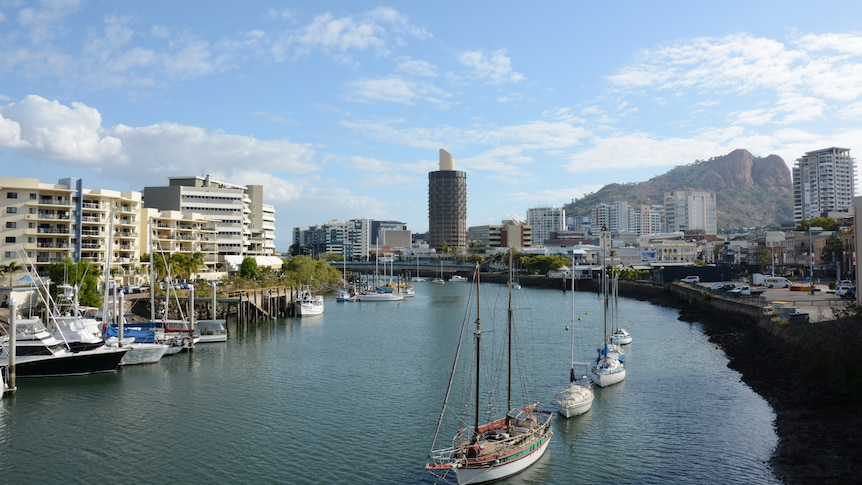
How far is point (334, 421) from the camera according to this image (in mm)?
30906

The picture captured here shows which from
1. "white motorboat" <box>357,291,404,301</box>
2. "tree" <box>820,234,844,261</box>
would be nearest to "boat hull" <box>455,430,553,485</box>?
"white motorboat" <box>357,291,404,301</box>

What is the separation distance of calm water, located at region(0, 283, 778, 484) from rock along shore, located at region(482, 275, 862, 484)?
1.02 metres

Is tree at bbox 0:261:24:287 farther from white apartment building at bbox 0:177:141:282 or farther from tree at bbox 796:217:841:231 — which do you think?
tree at bbox 796:217:841:231

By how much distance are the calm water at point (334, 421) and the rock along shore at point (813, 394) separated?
1.02 meters

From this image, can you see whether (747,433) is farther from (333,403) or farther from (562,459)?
(333,403)

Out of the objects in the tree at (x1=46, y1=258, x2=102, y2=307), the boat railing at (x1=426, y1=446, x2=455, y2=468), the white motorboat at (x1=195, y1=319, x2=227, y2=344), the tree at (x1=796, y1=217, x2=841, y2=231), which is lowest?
the boat railing at (x1=426, y1=446, x2=455, y2=468)

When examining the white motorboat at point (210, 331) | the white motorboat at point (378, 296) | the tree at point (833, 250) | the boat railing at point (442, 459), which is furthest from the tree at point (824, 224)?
the boat railing at point (442, 459)

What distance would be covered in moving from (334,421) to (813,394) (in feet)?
80.1

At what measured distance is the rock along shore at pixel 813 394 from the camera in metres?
23.7

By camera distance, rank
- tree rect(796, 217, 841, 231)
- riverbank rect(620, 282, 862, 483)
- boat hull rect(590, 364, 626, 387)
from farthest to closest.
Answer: tree rect(796, 217, 841, 231) < boat hull rect(590, 364, 626, 387) < riverbank rect(620, 282, 862, 483)

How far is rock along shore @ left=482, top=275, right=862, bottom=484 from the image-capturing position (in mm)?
23716

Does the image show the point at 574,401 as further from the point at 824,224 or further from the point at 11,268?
the point at 824,224

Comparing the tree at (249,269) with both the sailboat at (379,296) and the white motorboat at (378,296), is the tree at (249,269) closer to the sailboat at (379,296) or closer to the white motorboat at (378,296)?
the white motorboat at (378,296)

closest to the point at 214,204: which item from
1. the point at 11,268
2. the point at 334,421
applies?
the point at 11,268
